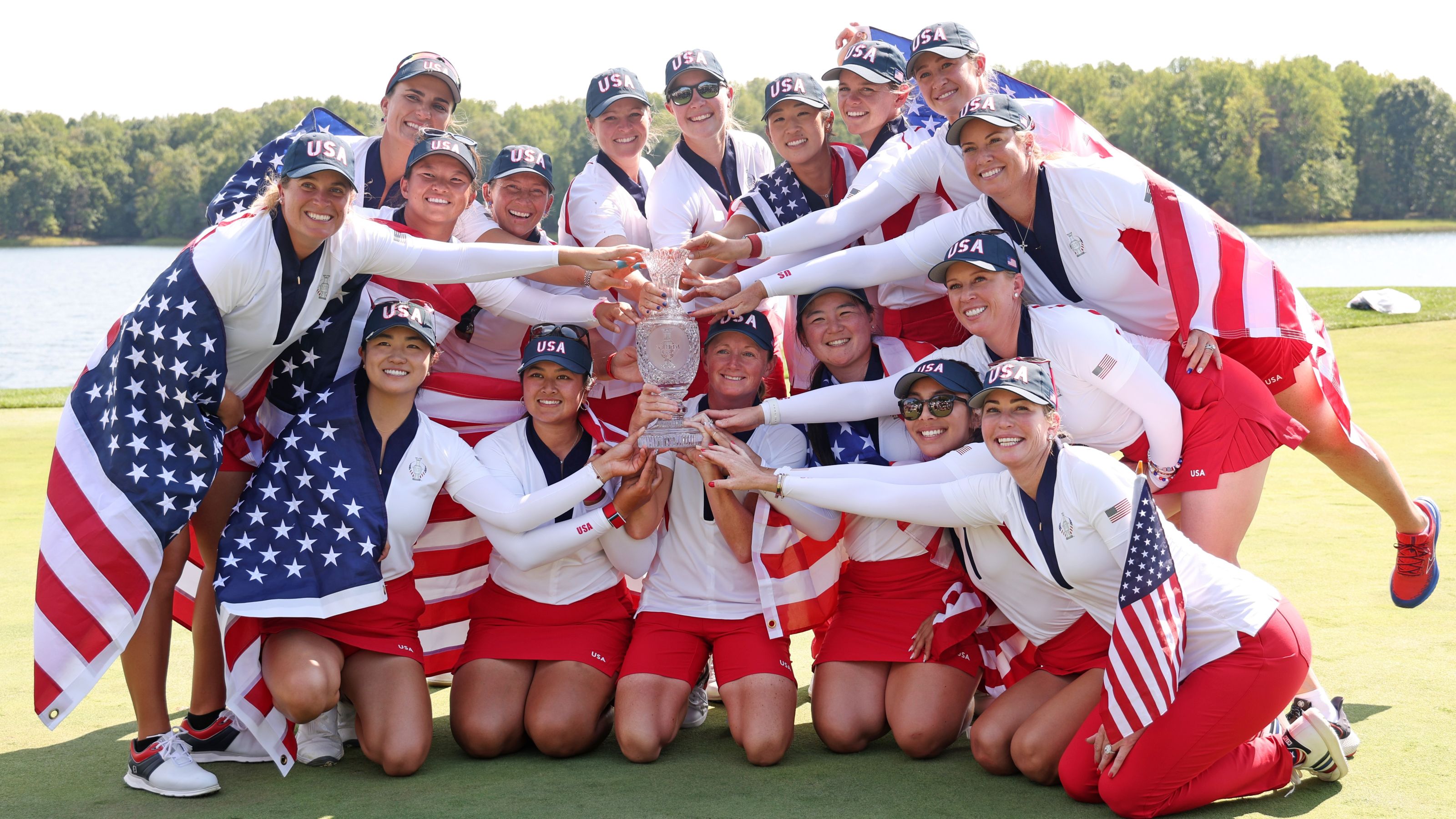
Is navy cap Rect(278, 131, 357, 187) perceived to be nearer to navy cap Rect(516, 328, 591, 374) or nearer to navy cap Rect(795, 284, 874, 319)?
navy cap Rect(516, 328, 591, 374)

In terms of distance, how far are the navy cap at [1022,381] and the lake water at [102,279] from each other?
15.0 m

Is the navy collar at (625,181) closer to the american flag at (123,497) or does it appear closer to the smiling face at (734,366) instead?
the smiling face at (734,366)

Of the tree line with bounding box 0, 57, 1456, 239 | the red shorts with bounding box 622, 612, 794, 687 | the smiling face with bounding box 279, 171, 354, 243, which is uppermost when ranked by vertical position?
the tree line with bounding box 0, 57, 1456, 239

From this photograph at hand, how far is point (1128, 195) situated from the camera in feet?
15.0

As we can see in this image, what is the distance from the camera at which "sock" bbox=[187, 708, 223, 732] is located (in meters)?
4.47

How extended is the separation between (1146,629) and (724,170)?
3.16 metres

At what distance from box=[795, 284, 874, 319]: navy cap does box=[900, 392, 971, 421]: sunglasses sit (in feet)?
1.98

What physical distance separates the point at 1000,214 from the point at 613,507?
1.89 m

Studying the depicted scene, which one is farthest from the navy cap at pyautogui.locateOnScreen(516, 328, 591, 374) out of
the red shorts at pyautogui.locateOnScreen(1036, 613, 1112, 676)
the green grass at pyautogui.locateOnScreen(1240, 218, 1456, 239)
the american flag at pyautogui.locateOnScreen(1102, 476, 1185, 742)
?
the green grass at pyautogui.locateOnScreen(1240, 218, 1456, 239)

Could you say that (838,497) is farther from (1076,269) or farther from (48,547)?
(48,547)

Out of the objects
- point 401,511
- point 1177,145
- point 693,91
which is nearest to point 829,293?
point 693,91

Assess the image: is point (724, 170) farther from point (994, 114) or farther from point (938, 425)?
point (938, 425)

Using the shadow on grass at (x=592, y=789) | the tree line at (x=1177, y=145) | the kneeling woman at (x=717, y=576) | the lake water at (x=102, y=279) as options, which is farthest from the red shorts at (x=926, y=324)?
the tree line at (x=1177, y=145)

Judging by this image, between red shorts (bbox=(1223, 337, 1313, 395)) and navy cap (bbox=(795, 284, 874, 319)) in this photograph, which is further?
navy cap (bbox=(795, 284, 874, 319))
